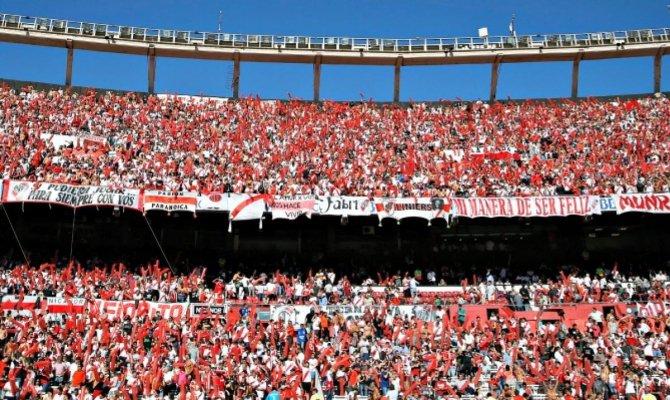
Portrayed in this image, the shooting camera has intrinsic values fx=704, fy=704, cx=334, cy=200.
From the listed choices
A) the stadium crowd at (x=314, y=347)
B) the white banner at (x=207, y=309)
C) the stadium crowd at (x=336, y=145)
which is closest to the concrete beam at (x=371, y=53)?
the stadium crowd at (x=336, y=145)

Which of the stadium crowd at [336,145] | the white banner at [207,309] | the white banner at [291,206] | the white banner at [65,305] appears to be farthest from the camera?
the stadium crowd at [336,145]

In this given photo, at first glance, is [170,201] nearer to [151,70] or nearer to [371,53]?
[151,70]

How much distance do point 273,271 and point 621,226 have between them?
15053 millimetres

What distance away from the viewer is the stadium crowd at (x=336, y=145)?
93.3 ft

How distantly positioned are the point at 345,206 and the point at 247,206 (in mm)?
3805

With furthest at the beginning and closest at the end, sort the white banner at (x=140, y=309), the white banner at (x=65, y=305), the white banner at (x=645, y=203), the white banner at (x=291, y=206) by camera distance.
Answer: the white banner at (x=291, y=206) < the white banner at (x=645, y=203) < the white banner at (x=140, y=309) < the white banner at (x=65, y=305)

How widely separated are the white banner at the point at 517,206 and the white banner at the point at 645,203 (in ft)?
3.48

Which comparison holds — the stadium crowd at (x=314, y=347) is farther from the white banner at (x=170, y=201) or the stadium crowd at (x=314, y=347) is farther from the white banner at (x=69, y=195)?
the white banner at (x=170, y=201)

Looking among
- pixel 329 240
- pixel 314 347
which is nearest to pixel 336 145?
pixel 329 240

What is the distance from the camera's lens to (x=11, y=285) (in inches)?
947

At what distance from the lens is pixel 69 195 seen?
26.2m

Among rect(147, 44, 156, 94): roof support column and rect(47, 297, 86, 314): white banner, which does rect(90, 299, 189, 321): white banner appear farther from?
rect(147, 44, 156, 94): roof support column

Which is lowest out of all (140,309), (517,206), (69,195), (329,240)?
(140,309)

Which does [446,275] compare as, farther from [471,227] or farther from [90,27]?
[90,27]
